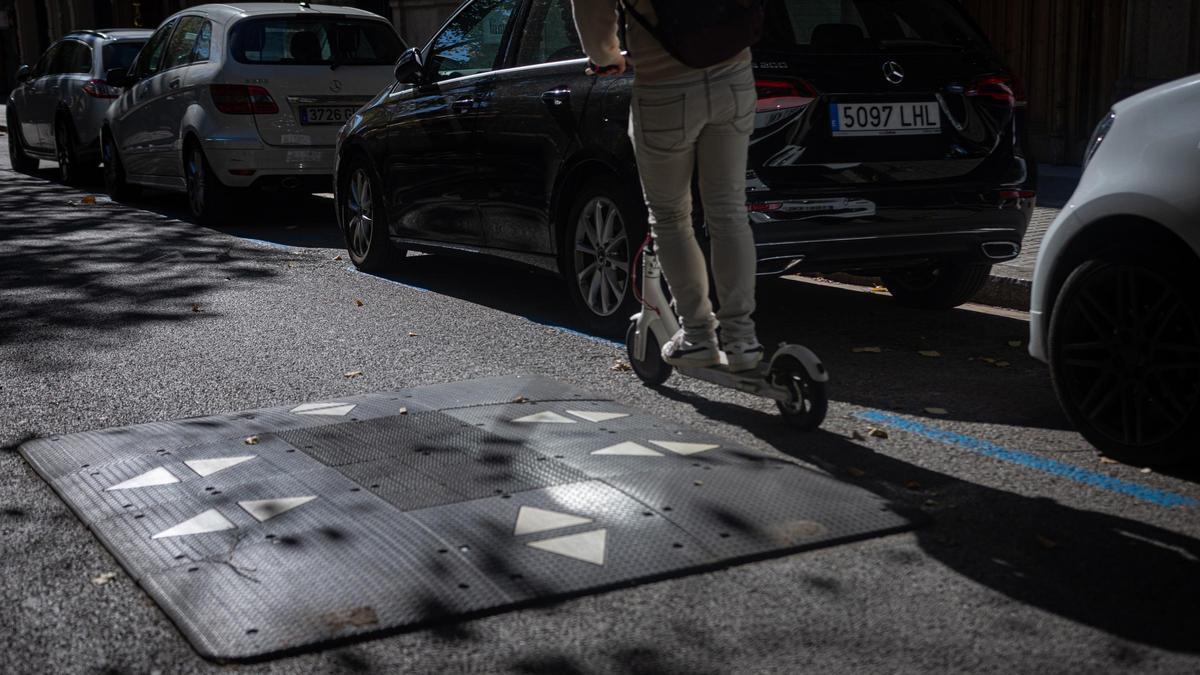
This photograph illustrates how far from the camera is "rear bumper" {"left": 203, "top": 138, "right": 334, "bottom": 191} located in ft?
38.9

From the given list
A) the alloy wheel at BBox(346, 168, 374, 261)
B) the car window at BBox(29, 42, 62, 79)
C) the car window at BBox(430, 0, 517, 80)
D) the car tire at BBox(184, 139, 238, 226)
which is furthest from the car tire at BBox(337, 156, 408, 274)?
the car window at BBox(29, 42, 62, 79)

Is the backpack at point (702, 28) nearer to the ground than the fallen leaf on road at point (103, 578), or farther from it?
farther from it

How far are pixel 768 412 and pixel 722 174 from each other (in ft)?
3.10

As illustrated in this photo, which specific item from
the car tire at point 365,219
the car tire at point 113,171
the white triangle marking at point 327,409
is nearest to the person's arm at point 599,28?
the white triangle marking at point 327,409

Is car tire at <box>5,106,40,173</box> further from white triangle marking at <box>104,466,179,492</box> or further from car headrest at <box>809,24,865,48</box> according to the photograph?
white triangle marking at <box>104,466,179,492</box>

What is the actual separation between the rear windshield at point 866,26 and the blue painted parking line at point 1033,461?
1.68m

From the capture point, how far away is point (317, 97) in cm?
1193

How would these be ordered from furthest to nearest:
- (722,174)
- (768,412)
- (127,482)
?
1. (768,412)
2. (722,174)
3. (127,482)

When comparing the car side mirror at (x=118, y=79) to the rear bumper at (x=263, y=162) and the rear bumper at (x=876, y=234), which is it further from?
the rear bumper at (x=876, y=234)

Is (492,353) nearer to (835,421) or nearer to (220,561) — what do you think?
(835,421)

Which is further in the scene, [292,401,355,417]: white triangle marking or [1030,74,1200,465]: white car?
[292,401,355,417]: white triangle marking

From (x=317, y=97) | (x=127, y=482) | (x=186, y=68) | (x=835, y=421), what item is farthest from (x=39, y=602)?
(x=186, y=68)

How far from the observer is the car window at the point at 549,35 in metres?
7.33

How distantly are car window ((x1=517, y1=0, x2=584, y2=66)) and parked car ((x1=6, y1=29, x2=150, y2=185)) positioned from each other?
9.22 meters
